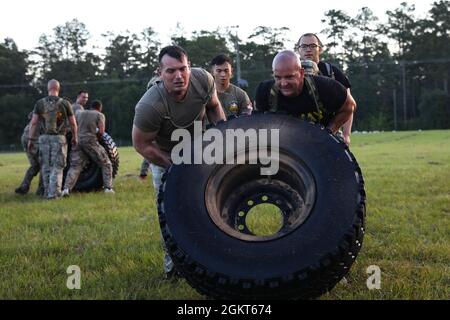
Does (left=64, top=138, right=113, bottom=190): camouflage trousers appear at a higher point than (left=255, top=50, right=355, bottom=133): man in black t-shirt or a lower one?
lower

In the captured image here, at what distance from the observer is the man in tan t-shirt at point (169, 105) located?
4039mm

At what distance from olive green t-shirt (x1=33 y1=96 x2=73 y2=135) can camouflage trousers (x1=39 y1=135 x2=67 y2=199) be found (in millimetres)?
127

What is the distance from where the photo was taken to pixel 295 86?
13.4ft

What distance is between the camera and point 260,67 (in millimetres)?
75625

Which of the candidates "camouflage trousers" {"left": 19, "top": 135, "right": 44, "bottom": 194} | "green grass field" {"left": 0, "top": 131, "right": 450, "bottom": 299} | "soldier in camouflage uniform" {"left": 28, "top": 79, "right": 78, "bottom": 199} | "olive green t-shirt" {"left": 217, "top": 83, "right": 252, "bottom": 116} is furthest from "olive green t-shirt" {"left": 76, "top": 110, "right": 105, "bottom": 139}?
"olive green t-shirt" {"left": 217, "top": 83, "right": 252, "bottom": 116}

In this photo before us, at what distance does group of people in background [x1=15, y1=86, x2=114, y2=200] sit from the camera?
9.48m

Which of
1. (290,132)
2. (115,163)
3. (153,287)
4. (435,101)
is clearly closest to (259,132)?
(290,132)

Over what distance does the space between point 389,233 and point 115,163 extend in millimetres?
6346

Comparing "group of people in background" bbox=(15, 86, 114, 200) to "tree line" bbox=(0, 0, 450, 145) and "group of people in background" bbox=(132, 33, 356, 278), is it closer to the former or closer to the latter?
"group of people in background" bbox=(132, 33, 356, 278)

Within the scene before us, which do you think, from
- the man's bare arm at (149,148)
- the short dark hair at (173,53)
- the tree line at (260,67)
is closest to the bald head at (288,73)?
the short dark hair at (173,53)

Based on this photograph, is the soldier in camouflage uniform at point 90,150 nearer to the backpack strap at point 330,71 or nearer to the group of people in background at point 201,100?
the backpack strap at point 330,71

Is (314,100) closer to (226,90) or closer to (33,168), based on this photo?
(226,90)

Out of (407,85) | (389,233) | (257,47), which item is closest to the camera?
(389,233)

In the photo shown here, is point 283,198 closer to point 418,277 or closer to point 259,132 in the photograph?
point 259,132
